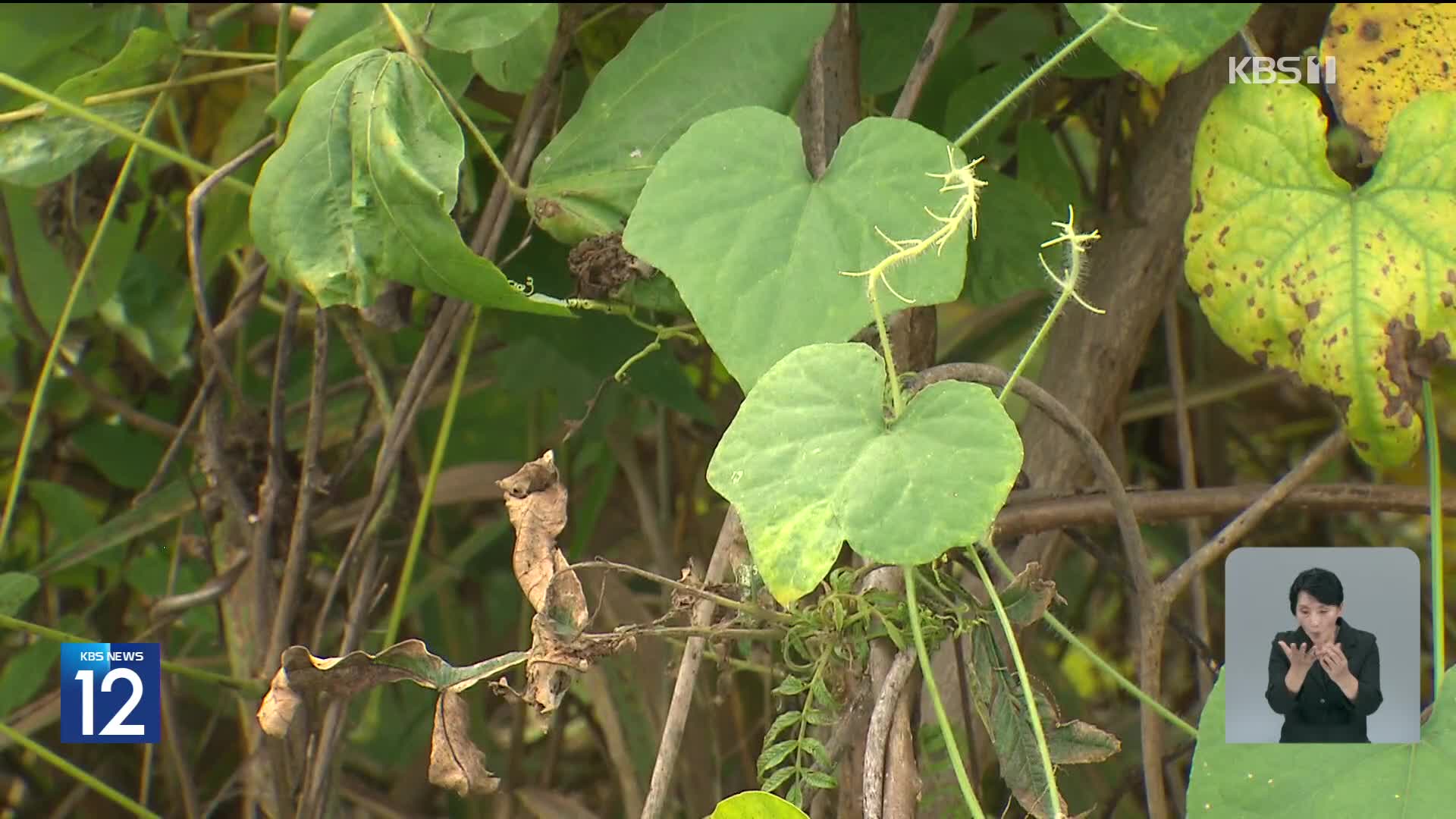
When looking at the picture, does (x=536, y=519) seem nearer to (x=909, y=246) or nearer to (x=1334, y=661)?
(x=909, y=246)

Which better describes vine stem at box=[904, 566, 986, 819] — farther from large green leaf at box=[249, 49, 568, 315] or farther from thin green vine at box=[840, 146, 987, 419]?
large green leaf at box=[249, 49, 568, 315]

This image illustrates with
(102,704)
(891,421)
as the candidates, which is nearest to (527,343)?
(102,704)

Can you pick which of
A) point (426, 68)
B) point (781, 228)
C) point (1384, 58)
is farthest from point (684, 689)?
point (1384, 58)

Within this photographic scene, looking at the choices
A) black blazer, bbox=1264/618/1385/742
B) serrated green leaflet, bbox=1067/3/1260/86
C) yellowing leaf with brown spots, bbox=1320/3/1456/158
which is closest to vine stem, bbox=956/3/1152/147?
serrated green leaflet, bbox=1067/3/1260/86

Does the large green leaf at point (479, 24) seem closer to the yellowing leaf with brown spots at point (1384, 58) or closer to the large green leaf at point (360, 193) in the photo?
the large green leaf at point (360, 193)

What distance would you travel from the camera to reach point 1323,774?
464 mm

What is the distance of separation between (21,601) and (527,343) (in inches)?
12.9

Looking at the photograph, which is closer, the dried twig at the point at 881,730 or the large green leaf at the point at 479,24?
the dried twig at the point at 881,730

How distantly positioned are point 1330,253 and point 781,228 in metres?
0.22

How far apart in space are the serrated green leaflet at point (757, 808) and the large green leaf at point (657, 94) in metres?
0.27

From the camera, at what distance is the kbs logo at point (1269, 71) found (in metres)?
0.57

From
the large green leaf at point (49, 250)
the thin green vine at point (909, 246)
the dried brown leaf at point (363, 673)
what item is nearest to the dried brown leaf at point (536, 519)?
the dried brown leaf at point (363, 673)

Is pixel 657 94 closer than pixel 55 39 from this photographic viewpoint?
Yes

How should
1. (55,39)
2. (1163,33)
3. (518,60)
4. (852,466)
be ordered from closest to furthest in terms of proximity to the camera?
(852,466)
(1163,33)
(518,60)
(55,39)
